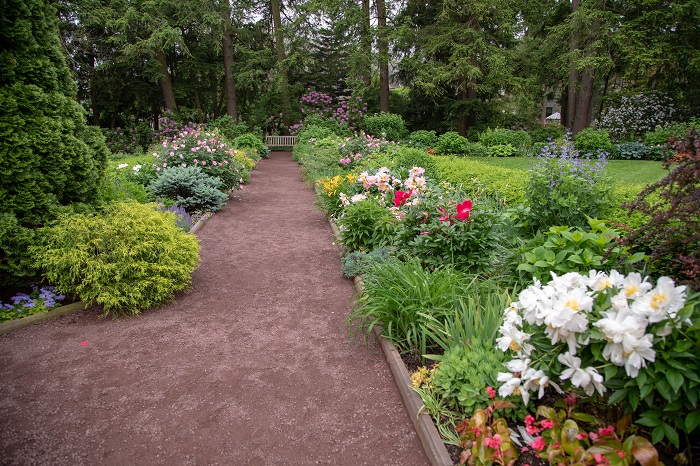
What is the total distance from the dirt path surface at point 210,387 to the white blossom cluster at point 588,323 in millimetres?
833

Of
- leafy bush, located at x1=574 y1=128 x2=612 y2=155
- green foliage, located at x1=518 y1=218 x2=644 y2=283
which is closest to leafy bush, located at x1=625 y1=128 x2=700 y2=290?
green foliage, located at x1=518 y1=218 x2=644 y2=283

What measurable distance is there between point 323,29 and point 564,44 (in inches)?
558

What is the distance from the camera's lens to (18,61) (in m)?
3.89

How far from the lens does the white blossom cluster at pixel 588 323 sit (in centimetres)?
169

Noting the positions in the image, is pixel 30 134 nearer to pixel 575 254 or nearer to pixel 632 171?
pixel 575 254

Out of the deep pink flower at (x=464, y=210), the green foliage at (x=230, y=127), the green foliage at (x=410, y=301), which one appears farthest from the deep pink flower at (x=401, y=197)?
the green foliage at (x=230, y=127)

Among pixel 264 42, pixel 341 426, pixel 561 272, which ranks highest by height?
pixel 264 42

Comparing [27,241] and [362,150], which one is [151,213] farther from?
[362,150]

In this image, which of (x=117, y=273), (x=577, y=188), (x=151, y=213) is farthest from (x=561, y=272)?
(x=151, y=213)

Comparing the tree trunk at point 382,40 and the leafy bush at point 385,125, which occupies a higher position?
the tree trunk at point 382,40

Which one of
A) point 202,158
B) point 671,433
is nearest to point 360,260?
point 671,433

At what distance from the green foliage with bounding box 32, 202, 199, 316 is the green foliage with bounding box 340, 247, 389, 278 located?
172cm

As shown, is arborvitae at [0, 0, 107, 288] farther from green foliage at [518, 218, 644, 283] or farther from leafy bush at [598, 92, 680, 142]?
leafy bush at [598, 92, 680, 142]

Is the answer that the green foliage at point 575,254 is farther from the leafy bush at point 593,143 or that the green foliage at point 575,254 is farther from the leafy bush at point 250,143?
the leafy bush at point 250,143
